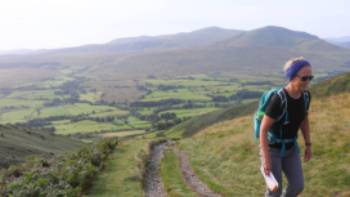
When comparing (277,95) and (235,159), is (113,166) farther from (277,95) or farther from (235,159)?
(277,95)

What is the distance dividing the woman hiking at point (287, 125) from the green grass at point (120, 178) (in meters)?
10.1

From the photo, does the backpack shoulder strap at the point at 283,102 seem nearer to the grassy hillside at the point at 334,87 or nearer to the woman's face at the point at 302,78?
the woman's face at the point at 302,78

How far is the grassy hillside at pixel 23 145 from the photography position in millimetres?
45200

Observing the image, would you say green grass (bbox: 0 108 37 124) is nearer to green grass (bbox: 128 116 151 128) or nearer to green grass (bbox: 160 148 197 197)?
green grass (bbox: 128 116 151 128)

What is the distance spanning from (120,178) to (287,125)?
45.9 ft

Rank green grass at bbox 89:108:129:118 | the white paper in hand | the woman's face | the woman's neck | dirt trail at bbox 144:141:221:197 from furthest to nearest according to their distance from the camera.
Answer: green grass at bbox 89:108:129:118 → dirt trail at bbox 144:141:221:197 → the woman's neck → the woman's face → the white paper in hand

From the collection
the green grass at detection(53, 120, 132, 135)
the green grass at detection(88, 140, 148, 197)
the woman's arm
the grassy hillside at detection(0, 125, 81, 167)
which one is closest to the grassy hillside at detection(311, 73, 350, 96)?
the green grass at detection(88, 140, 148, 197)

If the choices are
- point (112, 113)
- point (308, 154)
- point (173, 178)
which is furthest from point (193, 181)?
point (112, 113)

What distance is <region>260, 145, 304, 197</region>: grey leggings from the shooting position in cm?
909

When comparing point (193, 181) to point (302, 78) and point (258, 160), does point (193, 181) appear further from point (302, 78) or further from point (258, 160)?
point (302, 78)

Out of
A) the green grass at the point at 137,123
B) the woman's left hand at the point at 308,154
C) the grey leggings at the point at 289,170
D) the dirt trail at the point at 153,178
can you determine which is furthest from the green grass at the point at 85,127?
the grey leggings at the point at 289,170

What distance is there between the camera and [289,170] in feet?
30.3

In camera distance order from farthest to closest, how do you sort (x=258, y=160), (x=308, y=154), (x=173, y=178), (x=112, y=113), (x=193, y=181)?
(x=112, y=113) → (x=258, y=160) → (x=173, y=178) → (x=193, y=181) → (x=308, y=154)

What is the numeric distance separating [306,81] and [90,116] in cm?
14174
